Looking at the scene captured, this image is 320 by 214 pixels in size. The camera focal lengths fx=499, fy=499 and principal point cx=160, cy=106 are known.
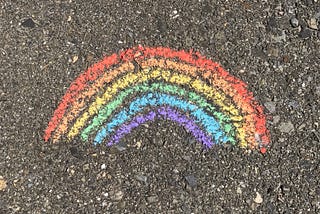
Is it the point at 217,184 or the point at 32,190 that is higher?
the point at 217,184

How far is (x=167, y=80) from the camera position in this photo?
9.07 feet

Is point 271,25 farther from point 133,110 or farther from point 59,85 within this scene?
point 59,85

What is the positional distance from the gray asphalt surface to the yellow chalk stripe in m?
0.12

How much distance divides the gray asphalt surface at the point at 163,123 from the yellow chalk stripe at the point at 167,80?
12 centimetres

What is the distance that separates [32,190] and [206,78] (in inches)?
43.7

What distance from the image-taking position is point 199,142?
2660 mm

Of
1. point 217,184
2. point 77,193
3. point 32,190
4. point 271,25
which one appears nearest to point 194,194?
point 217,184

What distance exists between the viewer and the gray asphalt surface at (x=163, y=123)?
258 cm

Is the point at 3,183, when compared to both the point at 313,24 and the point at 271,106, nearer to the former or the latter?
the point at 271,106

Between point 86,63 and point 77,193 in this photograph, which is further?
point 86,63

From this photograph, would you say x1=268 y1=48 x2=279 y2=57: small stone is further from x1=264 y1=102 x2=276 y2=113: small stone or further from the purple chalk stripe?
the purple chalk stripe

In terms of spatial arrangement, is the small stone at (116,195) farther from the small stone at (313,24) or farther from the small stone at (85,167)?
the small stone at (313,24)

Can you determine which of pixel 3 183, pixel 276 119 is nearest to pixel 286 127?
pixel 276 119

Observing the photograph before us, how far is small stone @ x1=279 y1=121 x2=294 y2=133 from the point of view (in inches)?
105
